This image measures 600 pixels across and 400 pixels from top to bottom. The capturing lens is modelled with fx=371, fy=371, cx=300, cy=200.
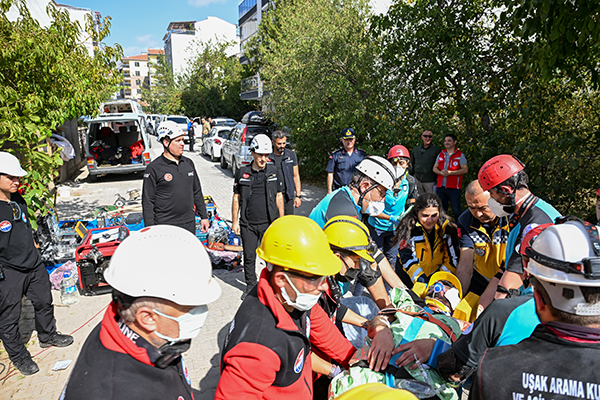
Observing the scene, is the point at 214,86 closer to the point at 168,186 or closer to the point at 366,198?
the point at 168,186

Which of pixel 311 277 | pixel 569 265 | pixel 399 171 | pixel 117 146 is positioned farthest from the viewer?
pixel 117 146

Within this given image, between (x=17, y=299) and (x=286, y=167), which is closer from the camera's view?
(x=17, y=299)

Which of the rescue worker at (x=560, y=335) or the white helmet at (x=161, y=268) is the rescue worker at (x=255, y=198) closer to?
the white helmet at (x=161, y=268)

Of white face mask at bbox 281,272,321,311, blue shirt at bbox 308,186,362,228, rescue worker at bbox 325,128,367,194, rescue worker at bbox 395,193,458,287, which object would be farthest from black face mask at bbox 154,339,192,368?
rescue worker at bbox 325,128,367,194

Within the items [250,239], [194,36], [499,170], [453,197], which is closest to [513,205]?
[499,170]

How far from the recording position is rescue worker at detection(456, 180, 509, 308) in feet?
11.6

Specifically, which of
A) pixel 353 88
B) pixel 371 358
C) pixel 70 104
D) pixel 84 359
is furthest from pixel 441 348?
pixel 353 88

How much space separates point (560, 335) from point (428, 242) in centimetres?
260

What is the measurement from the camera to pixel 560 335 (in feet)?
4.43

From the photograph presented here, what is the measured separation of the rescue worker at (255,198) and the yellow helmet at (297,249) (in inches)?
128

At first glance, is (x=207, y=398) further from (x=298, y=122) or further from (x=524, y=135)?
(x=298, y=122)

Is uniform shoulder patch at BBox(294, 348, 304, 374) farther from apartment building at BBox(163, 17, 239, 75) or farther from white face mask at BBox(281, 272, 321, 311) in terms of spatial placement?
apartment building at BBox(163, 17, 239, 75)

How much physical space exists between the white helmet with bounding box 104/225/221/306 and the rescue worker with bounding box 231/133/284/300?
370 cm

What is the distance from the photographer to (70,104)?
5.80 metres
